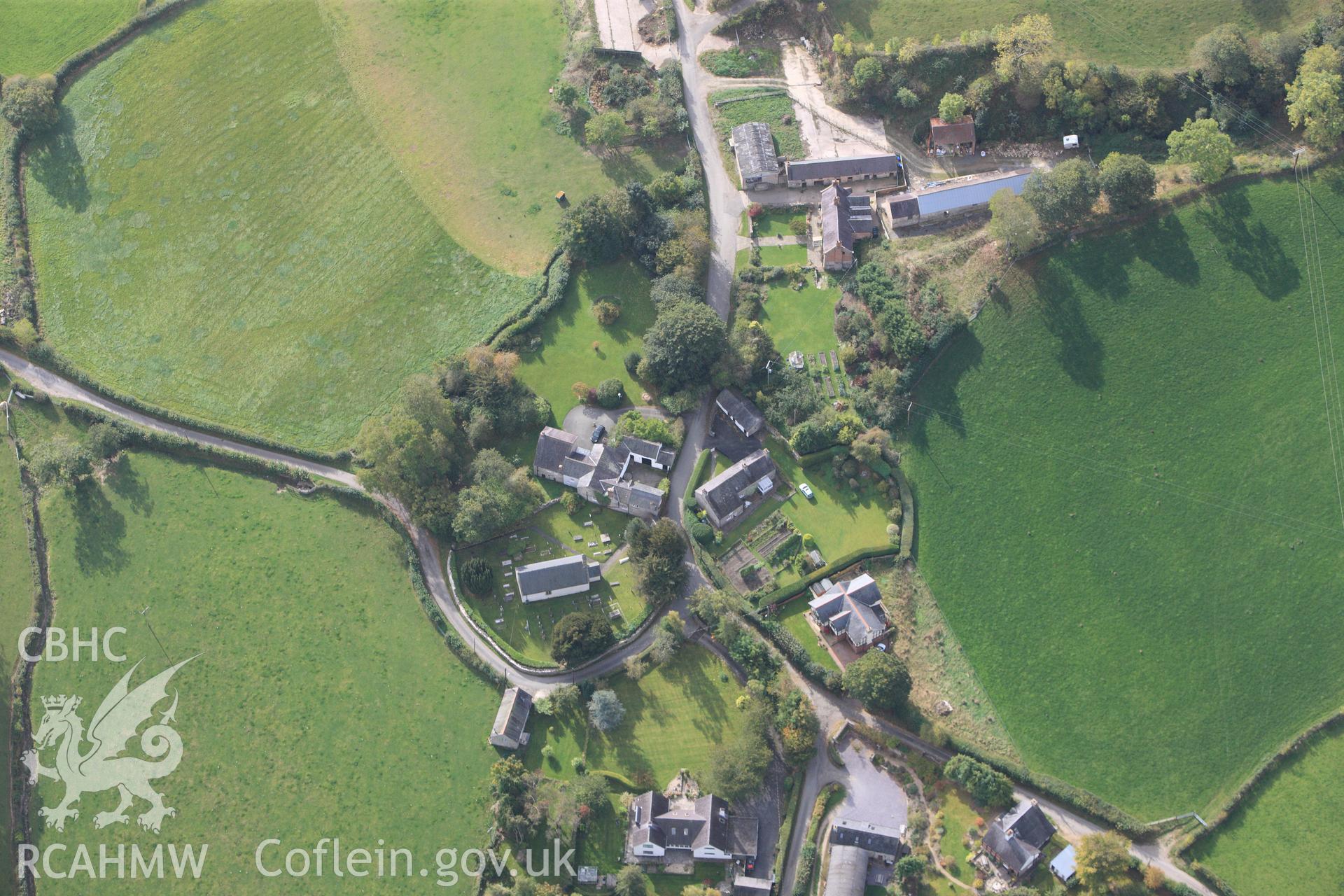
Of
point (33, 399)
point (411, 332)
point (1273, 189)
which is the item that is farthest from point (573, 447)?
point (1273, 189)

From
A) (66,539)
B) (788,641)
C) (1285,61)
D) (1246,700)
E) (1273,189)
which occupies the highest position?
(1285,61)

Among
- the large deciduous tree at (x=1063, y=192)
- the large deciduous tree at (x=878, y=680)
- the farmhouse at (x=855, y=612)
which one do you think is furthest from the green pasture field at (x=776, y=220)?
the large deciduous tree at (x=878, y=680)

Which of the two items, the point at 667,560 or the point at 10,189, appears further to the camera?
the point at 10,189

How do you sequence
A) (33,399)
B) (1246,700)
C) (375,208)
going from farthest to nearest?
(375,208), (33,399), (1246,700)

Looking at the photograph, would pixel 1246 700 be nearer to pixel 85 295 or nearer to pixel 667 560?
pixel 667 560

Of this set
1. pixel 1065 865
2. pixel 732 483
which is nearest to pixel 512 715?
pixel 732 483

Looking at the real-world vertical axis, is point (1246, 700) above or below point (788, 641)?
below
